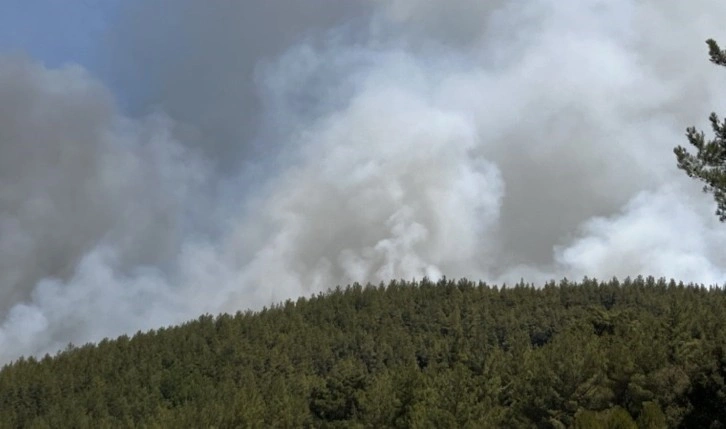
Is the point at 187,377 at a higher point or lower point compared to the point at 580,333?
higher

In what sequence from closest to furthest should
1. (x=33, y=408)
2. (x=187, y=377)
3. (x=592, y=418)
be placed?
(x=592, y=418) < (x=33, y=408) < (x=187, y=377)

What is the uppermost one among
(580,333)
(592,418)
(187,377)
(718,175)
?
(187,377)

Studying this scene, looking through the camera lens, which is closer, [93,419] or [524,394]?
[524,394]

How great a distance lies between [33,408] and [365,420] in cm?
9913

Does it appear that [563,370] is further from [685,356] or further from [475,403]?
[475,403]

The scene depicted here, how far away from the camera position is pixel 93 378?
7854 inches

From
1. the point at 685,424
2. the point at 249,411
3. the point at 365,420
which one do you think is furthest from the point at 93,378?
the point at 685,424

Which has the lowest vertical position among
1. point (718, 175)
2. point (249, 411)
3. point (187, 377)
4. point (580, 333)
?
point (718, 175)

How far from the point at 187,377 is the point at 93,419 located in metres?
31.5

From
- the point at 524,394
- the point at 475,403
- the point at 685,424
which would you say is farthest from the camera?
the point at 475,403

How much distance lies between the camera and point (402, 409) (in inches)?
4247

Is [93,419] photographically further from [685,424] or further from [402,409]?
[685,424]

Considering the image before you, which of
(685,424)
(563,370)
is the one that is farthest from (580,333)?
(685,424)

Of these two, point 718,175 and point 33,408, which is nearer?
point 718,175
